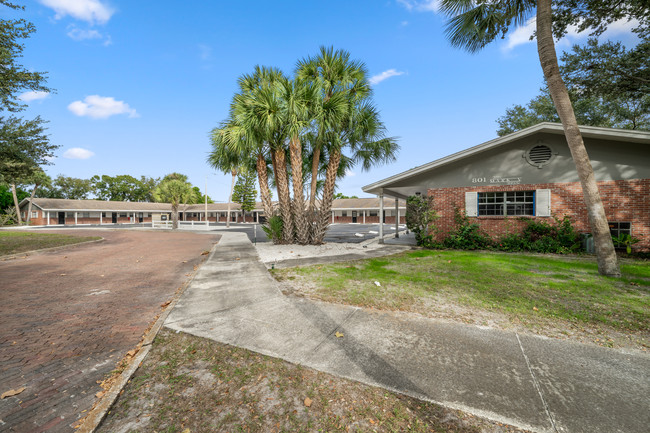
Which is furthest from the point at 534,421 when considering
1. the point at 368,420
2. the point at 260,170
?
the point at 260,170

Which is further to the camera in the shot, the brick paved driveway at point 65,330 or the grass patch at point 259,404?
the brick paved driveway at point 65,330

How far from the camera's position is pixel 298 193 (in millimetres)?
13266

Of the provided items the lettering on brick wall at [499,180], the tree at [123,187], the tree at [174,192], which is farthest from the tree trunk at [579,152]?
the tree at [123,187]

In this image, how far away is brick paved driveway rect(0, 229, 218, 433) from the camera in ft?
8.16

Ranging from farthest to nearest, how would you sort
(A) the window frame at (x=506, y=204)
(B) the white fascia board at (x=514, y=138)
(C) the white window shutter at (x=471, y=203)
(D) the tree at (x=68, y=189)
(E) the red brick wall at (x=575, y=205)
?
(D) the tree at (x=68, y=189), (C) the white window shutter at (x=471, y=203), (A) the window frame at (x=506, y=204), (E) the red brick wall at (x=575, y=205), (B) the white fascia board at (x=514, y=138)

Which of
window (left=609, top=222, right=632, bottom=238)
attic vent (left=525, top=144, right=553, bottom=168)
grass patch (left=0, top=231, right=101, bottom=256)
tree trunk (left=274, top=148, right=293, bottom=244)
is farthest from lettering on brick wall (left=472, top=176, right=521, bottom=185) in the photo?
grass patch (left=0, top=231, right=101, bottom=256)

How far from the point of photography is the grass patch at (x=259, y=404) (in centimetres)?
214

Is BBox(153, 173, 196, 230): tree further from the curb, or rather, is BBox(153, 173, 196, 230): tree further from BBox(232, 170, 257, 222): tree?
the curb

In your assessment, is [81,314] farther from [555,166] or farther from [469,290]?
[555,166]

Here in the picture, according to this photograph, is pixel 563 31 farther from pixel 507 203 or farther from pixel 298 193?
pixel 298 193

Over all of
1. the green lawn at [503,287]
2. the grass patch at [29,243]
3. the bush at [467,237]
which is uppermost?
the bush at [467,237]

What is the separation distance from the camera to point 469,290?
5734mm

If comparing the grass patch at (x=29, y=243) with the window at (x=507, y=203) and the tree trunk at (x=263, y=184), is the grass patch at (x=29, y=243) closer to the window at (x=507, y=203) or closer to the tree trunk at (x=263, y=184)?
the tree trunk at (x=263, y=184)

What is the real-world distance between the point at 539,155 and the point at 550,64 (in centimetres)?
488
